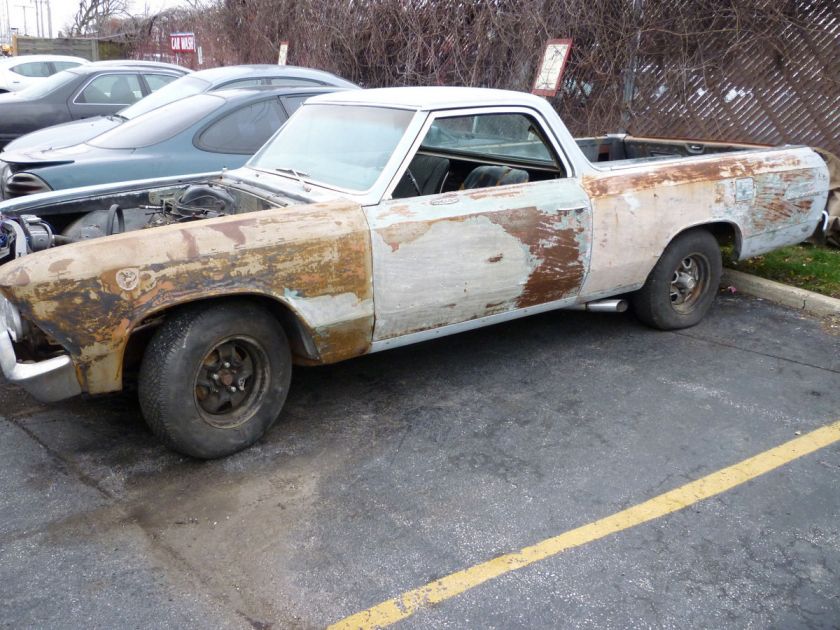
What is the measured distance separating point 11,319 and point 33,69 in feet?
49.0

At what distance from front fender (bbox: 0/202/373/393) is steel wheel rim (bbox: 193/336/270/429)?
0.96 feet

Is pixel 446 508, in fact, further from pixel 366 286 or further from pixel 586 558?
pixel 366 286

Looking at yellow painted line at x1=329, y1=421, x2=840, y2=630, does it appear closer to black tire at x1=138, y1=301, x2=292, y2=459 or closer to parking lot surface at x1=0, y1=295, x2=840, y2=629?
parking lot surface at x1=0, y1=295, x2=840, y2=629

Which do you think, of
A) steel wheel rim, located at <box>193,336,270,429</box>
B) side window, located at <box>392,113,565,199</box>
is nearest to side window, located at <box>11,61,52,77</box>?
side window, located at <box>392,113,565,199</box>

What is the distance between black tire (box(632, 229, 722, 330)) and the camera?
197 inches

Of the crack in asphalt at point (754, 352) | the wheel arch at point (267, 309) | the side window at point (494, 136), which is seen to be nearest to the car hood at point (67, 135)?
the side window at point (494, 136)

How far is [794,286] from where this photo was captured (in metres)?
6.16

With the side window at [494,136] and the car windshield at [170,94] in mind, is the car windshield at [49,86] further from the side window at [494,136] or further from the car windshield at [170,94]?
the side window at [494,136]

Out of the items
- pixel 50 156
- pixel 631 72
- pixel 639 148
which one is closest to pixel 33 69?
pixel 50 156

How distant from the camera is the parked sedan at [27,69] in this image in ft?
50.1

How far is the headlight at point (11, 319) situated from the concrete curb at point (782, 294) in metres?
5.26

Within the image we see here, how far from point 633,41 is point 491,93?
552cm

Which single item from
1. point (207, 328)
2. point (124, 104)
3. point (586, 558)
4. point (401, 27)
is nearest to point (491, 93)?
point (207, 328)

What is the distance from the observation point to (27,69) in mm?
15750
